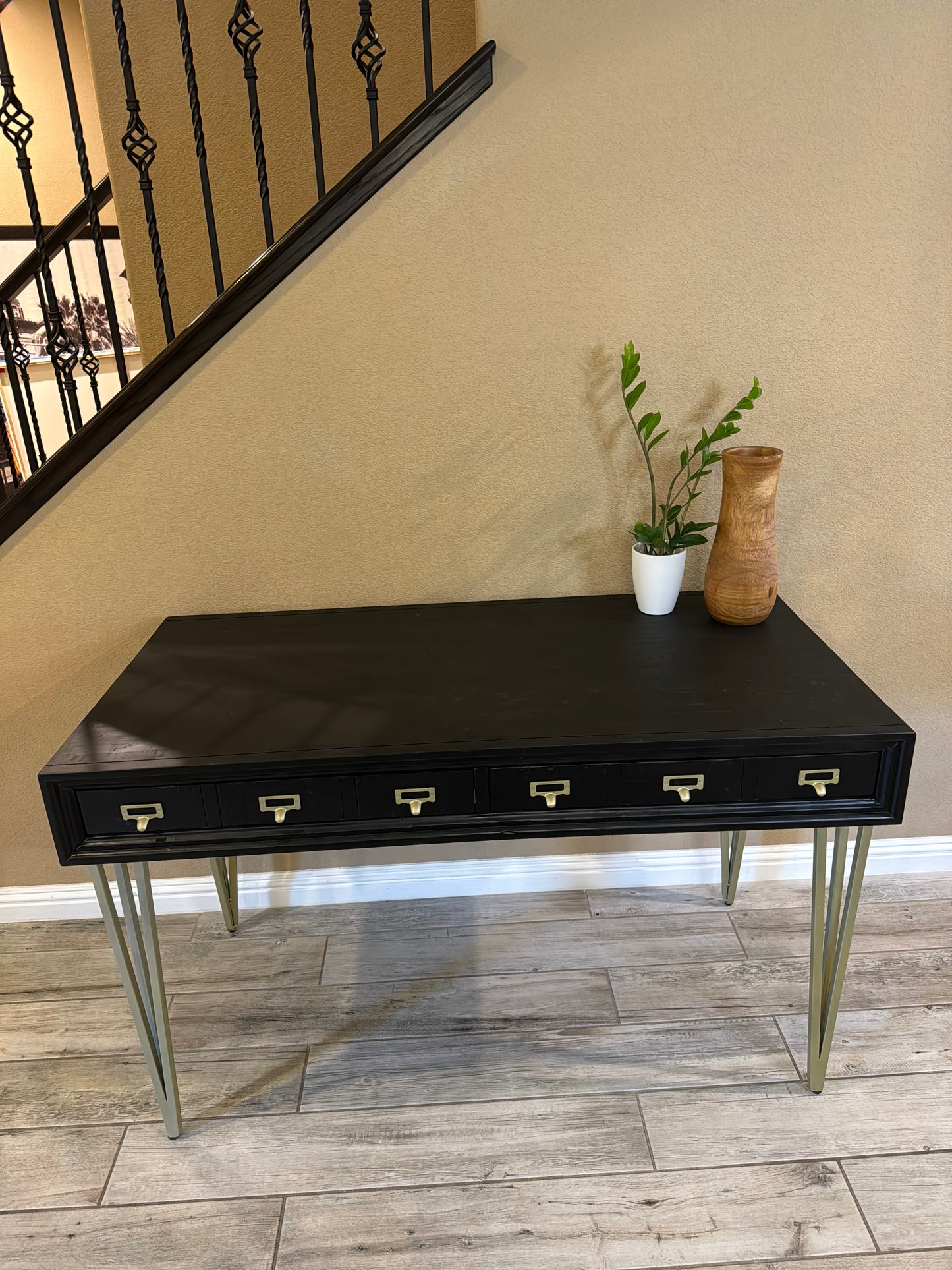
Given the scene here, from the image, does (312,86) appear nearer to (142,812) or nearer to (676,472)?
(676,472)

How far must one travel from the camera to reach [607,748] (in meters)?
1.38

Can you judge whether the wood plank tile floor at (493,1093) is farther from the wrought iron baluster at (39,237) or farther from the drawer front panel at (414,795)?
the wrought iron baluster at (39,237)

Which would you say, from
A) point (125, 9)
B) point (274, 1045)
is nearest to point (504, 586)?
point (274, 1045)

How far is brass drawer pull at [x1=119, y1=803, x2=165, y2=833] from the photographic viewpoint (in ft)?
4.57

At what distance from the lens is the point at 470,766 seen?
1387 mm

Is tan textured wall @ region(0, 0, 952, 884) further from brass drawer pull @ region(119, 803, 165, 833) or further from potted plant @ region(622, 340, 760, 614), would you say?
brass drawer pull @ region(119, 803, 165, 833)

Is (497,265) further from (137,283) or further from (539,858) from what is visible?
(539,858)

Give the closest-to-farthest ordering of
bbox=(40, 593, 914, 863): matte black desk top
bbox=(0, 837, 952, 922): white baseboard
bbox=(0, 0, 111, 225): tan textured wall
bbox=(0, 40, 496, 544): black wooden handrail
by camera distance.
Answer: bbox=(40, 593, 914, 863): matte black desk top, bbox=(0, 40, 496, 544): black wooden handrail, bbox=(0, 837, 952, 922): white baseboard, bbox=(0, 0, 111, 225): tan textured wall

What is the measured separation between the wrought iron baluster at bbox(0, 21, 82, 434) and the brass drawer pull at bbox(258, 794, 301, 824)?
95 centimetres

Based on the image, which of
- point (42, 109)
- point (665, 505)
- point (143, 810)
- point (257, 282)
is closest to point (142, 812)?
point (143, 810)

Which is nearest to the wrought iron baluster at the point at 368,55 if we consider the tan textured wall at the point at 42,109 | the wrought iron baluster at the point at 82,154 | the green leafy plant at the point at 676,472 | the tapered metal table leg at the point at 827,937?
the wrought iron baluster at the point at 82,154

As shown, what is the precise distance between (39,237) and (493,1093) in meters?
1.89

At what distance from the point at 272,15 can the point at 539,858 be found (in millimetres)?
2070

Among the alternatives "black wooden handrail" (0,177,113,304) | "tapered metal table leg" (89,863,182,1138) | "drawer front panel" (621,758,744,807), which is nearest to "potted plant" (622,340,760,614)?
"drawer front panel" (621,758,744,807)
